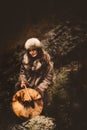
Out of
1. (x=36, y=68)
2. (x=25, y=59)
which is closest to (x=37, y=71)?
(x=36, y=68)

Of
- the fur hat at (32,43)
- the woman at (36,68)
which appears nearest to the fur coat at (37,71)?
the woman at (36,68)

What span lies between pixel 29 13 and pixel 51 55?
66 centimetres

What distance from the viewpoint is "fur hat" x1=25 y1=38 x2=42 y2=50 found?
4.86 meters

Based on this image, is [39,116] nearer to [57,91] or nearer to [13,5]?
[57,91]

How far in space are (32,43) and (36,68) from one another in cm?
31

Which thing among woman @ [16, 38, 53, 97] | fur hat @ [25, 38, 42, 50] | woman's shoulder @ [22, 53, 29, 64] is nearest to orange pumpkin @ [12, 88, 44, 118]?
woman @ [16, 38, 53, 97]

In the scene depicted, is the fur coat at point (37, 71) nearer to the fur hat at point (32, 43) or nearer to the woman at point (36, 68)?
the woman at point (36, 68)

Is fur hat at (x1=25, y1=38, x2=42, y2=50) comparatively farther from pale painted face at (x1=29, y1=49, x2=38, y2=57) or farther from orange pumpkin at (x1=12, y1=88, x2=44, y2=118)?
orange pumpkin at (x1=12, y1=88, x2=44, y2=118)

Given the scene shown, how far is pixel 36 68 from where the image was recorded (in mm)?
4820

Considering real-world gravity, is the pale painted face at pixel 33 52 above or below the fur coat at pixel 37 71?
above

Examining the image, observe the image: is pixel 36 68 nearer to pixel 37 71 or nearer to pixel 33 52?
pixel 37 71

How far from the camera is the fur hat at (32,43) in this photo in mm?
4859

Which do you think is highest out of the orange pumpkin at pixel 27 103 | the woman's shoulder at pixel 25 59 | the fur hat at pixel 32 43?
the fur hat at pixel 32 43

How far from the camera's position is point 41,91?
4.70 meters
